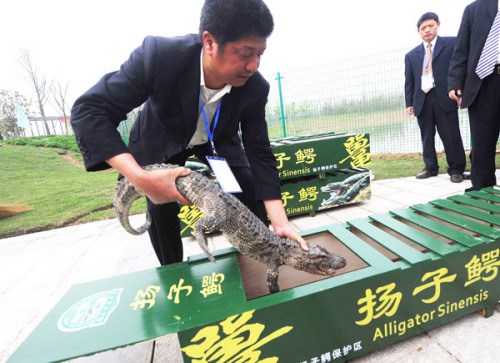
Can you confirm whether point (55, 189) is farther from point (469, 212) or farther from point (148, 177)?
point (469, 212)

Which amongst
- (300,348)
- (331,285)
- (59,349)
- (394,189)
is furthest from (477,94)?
(59,349)

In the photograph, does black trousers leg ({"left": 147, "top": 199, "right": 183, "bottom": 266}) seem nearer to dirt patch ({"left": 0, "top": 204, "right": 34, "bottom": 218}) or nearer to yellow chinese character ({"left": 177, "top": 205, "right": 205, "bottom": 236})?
yellow chinese character ({"left": 177, "top": 205, "right": 205, "bottom": 236})

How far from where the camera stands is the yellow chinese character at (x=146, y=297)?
1328mm

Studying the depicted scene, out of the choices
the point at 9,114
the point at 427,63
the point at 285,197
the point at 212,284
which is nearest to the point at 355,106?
the point at 427,63

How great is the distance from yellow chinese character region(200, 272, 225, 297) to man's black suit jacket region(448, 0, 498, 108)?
2906mm

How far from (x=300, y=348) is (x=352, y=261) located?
0.95 meters

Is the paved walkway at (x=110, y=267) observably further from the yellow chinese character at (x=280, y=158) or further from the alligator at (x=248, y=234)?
the yellow chinese character at (x=280, y=158)

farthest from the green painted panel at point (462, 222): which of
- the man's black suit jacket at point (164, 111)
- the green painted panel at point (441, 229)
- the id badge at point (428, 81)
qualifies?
the id badge at point (428, 81)

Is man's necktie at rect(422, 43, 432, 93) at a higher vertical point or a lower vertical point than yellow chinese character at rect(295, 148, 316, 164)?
higher

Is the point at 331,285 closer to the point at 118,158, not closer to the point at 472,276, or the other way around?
the point at 472,276

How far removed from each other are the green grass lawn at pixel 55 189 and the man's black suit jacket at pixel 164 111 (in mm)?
3512

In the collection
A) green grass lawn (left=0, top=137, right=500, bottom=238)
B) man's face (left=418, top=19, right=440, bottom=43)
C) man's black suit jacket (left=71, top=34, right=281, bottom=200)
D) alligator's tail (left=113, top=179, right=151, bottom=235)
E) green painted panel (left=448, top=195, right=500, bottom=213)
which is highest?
man's face (left=418, top=19, right=440, bottom=43)


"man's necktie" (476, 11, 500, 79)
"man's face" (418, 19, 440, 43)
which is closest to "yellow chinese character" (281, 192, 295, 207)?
"man's necktie" (476, 11, 500, 79)

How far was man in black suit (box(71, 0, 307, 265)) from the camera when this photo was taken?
1148 mm
